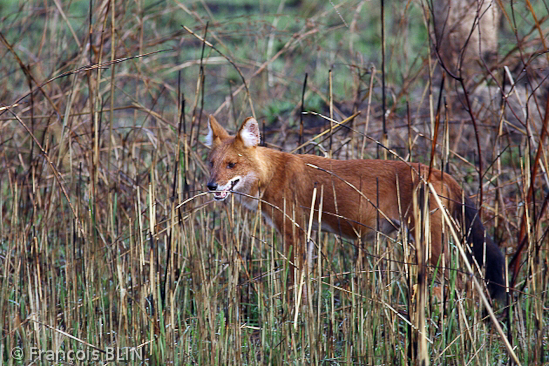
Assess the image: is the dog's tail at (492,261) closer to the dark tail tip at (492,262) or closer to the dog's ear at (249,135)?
the dark tail tip at (492,262)

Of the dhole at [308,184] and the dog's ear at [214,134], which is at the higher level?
the dog's ear at [214,134]

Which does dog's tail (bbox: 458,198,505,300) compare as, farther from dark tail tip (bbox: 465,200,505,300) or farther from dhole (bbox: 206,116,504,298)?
dhole (bbox: 206,116,504,298)

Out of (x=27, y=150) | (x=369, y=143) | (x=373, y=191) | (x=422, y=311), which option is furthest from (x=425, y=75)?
(x=422, y=311)

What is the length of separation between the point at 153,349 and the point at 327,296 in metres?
1.47

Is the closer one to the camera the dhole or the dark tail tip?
the dark tail tip

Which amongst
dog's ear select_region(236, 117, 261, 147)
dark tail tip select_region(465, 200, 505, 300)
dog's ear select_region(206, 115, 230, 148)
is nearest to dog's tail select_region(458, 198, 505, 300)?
dark tail tip select_region(465, 200, 505, 300)

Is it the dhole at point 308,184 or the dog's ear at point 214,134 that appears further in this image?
the dog's ear at point 214,134

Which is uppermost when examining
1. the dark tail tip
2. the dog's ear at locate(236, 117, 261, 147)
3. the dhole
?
the dog's ear at locate(236, 117, 261, 147)

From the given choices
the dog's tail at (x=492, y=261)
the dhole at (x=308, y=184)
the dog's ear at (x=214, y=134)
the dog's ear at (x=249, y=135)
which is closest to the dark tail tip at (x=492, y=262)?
the dog's tail at (x=492, y=261)

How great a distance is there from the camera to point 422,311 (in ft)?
8.95

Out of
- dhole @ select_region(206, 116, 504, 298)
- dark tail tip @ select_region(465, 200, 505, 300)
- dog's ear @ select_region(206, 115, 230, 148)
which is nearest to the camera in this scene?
dark tail tip @ select_region(465, 200, 505, 300)

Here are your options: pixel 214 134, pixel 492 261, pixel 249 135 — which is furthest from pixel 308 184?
pixel 492 261

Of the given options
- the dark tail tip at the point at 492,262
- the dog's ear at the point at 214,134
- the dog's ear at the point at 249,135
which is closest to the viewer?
the dark tail tip at the point at 492,262

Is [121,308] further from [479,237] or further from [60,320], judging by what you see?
[479,237]
